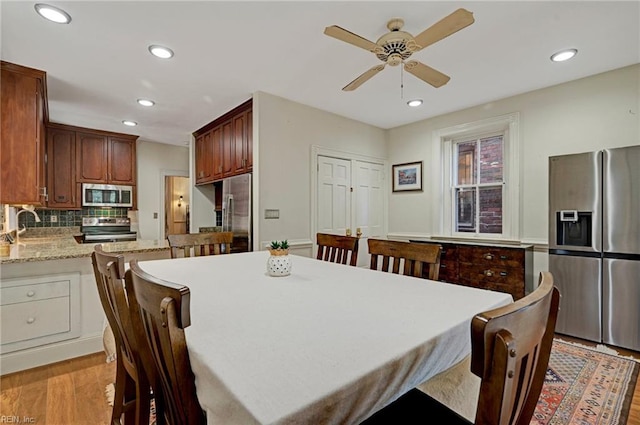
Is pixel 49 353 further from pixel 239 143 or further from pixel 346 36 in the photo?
pixel 346 36

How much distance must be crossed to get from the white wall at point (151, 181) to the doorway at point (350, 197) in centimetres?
338

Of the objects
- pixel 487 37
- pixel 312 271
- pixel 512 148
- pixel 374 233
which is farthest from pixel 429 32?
pixel 374 233

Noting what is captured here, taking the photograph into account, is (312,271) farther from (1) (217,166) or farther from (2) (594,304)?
(1) (217,166)

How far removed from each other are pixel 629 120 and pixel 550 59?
38.7 inches

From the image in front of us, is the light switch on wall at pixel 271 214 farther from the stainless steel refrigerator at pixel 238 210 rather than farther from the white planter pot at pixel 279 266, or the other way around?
the white planter pot at pixel 279 266

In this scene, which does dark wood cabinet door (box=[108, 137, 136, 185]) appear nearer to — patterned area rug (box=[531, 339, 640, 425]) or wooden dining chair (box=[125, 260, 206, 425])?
wooden dining chair (box=[125, 260, 206, 425])

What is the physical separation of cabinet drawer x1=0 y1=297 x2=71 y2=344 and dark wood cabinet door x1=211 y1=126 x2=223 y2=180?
225 centimetres

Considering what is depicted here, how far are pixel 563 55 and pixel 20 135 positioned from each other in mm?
4674

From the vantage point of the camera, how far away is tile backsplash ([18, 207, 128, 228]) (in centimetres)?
442

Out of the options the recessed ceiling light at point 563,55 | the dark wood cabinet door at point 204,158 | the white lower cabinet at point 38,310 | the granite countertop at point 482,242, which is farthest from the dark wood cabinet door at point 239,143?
A: the recessed ceiling light at point 563,55

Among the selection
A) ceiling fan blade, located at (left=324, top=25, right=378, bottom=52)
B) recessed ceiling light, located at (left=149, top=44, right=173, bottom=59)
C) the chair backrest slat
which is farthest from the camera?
recessed ceiling light, located at (left=149, top=44, right=173, bottom=59)

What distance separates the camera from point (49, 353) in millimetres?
2361

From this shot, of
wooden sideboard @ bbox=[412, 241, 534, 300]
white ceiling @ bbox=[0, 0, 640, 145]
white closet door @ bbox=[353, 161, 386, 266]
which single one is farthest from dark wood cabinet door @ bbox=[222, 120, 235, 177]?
wooden sideboard @ bbox=[412, 241, 534, 300]

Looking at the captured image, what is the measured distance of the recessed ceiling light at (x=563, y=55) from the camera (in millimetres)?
2434
